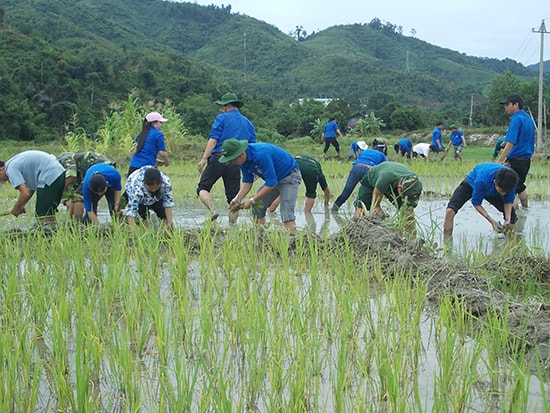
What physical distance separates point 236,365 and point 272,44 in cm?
7145

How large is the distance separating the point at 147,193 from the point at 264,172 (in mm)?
1006

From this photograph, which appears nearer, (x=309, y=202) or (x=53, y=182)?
(x=53, y=182)

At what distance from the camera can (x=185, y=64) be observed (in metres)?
38.7

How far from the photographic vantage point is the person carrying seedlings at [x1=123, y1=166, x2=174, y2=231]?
17.3 feet

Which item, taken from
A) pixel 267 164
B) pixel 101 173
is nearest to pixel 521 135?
pixel 267 164

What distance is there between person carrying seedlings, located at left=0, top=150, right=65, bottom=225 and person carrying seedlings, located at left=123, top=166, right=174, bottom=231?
734 mm

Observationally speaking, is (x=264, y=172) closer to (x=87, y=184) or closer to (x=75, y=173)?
(x=87, y=184)

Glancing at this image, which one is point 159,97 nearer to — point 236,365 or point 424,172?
point 424,172

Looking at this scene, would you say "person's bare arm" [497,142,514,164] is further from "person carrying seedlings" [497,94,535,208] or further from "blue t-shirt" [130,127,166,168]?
"blue t-shirt" [130,127,166,168]

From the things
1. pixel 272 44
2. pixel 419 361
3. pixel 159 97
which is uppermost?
pixel 272 44

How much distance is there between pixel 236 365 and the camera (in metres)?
2.91

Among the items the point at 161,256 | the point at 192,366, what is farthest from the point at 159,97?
the point at 192,366

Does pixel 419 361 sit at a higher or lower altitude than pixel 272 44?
lower

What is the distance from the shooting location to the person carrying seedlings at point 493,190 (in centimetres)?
523
